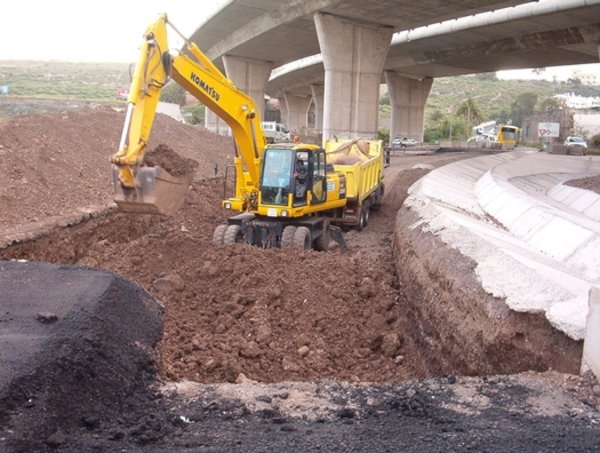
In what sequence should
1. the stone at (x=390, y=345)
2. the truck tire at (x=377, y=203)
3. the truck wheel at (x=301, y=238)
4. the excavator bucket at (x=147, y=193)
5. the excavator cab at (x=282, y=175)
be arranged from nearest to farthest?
the stone at (x=390, y=345) < the excavator bucket at (x=147, y=193) < the truck wheel at (x=301, y=238) < the excavator cab at (x=282, y=175) < the truck tire at (x=377, y=203)

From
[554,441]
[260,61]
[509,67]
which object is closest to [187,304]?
[554,441]

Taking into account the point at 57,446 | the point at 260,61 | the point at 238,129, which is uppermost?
the point at 260,61

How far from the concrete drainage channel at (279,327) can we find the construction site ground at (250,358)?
2 cm

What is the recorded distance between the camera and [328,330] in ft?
28.9

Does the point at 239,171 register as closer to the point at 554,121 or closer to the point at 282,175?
the point at 282,175

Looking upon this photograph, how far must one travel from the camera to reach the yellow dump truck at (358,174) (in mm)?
15570

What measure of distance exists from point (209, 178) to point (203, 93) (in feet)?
40.7

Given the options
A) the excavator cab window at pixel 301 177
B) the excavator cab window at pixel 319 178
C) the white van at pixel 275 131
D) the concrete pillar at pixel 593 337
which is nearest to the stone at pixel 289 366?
the concrete pillar at pixel 593 337

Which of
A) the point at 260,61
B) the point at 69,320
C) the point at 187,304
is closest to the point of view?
the point at 69,320

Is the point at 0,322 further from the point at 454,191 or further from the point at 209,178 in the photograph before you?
the point at 209,178

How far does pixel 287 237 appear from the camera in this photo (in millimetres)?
12344

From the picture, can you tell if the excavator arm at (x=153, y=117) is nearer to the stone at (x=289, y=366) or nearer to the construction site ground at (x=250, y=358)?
the construction site ground at (x=250, y=358)

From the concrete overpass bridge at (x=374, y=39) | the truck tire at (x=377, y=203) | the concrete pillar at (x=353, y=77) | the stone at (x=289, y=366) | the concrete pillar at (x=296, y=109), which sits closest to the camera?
the stone at (x=289, y=366)

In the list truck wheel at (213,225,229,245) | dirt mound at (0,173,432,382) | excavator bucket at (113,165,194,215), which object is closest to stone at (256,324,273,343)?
dirt mound at (0,173,432,382)
